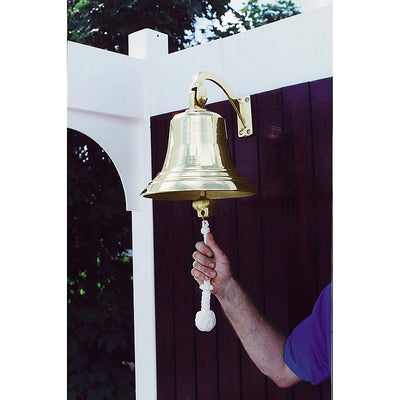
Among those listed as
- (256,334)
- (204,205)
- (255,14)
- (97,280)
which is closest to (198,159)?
(204,205)

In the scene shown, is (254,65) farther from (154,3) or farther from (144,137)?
(154,3)

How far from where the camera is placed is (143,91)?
141 centimetres

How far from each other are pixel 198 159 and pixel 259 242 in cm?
30

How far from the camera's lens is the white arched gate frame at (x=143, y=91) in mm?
1176

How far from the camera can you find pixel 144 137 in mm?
1421

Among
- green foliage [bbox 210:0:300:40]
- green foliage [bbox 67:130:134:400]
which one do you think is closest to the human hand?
green foliage [bbox 67:130:134:400]

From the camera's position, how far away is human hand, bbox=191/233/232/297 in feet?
3.60

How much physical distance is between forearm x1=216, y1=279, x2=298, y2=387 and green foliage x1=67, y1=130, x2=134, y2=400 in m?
0.51

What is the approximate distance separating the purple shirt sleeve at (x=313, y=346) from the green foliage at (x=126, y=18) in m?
0.86

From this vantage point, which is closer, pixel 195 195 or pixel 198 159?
pixel 198 159

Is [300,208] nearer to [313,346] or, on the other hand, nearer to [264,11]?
[313,346]
